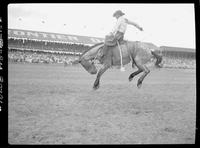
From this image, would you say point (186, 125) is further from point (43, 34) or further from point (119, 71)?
point (43, 34)

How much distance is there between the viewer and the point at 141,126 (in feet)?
12.3

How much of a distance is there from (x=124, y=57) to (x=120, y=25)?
0.64 metres

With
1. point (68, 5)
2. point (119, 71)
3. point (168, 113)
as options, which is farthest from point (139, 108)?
point (68, 5)

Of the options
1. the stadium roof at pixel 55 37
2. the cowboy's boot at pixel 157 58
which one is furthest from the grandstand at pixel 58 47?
the cowboy's boot at pixel 157 58

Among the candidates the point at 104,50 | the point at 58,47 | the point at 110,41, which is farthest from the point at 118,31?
the point at 58,47

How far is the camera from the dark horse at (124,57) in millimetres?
4219

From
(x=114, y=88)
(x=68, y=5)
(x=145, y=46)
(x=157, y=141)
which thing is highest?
(x=68, y=5)

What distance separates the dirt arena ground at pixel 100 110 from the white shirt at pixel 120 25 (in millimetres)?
781

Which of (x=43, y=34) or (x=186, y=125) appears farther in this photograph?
(x=43, y=34)

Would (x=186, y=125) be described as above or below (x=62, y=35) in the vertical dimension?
below

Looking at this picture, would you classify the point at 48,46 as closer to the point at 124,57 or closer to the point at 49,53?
the point at 49,53

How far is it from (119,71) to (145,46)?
0.76 m

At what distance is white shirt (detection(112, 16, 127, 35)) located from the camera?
162 inches

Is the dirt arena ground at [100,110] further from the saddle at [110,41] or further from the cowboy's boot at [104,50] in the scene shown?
the saddle at [110,41]
